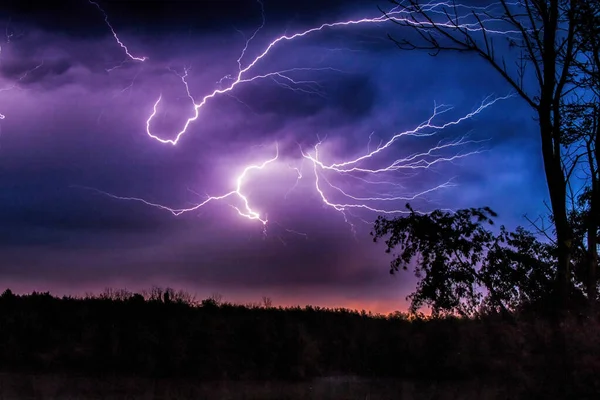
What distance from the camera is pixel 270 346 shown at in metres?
12.9

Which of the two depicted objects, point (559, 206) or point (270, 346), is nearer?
point (270, 346)

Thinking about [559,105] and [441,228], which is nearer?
[559,105]

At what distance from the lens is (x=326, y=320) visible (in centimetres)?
1570


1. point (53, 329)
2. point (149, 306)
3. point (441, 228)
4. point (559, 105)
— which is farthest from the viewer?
point (441, 228)

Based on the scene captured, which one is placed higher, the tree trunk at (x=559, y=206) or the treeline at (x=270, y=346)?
the tree trunk at (x=559, y=206)

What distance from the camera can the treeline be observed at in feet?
38.9

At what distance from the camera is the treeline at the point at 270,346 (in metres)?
11.9

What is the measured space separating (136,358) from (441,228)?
7.82 meters

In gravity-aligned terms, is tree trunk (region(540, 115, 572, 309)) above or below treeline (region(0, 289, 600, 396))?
above

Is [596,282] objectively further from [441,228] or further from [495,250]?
[441,228]

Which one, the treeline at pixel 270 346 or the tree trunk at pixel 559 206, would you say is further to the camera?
the tree trunk at pixel 559 206

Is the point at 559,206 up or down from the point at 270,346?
up

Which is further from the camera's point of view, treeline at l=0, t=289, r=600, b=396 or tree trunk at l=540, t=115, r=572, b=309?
tree trunk at l=540, t=115, r=572, b=309

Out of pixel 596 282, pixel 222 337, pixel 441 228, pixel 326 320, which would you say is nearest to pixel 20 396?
pixel 222 337
